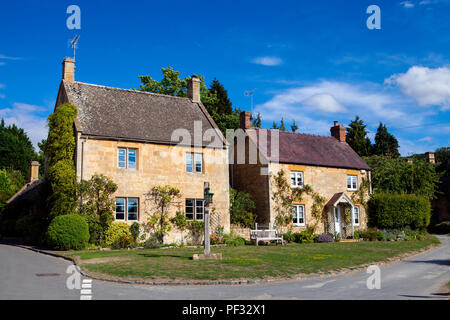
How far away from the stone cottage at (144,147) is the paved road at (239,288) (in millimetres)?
9700

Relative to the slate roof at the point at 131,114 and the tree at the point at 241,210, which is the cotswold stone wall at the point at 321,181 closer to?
the tree at the point at 241,210

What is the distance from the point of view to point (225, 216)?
28.2 metres

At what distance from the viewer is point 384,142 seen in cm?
6147

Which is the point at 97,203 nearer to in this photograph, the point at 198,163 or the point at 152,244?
the point at 152,244

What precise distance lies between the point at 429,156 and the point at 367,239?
23416mm

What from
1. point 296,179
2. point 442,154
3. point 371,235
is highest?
point 442,154

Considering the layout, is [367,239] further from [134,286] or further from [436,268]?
[134,286]

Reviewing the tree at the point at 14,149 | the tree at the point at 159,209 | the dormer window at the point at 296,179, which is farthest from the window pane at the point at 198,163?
the tree at the point at 14,149

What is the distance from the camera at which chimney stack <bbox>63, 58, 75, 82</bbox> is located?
27.0m

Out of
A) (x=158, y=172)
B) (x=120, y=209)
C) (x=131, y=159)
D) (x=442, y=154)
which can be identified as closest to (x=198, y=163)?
(x=158, y=172)

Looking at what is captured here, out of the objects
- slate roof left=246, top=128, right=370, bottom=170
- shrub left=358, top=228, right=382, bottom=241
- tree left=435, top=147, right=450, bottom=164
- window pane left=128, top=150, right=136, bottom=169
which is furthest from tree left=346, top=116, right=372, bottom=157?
window pane left=128, top=150, right=136, bottom=169

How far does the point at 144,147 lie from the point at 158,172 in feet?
5.65

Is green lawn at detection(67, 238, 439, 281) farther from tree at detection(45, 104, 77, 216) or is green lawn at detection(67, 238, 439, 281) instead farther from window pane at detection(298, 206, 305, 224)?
window pane at detection(298, 206, 305, 224)
